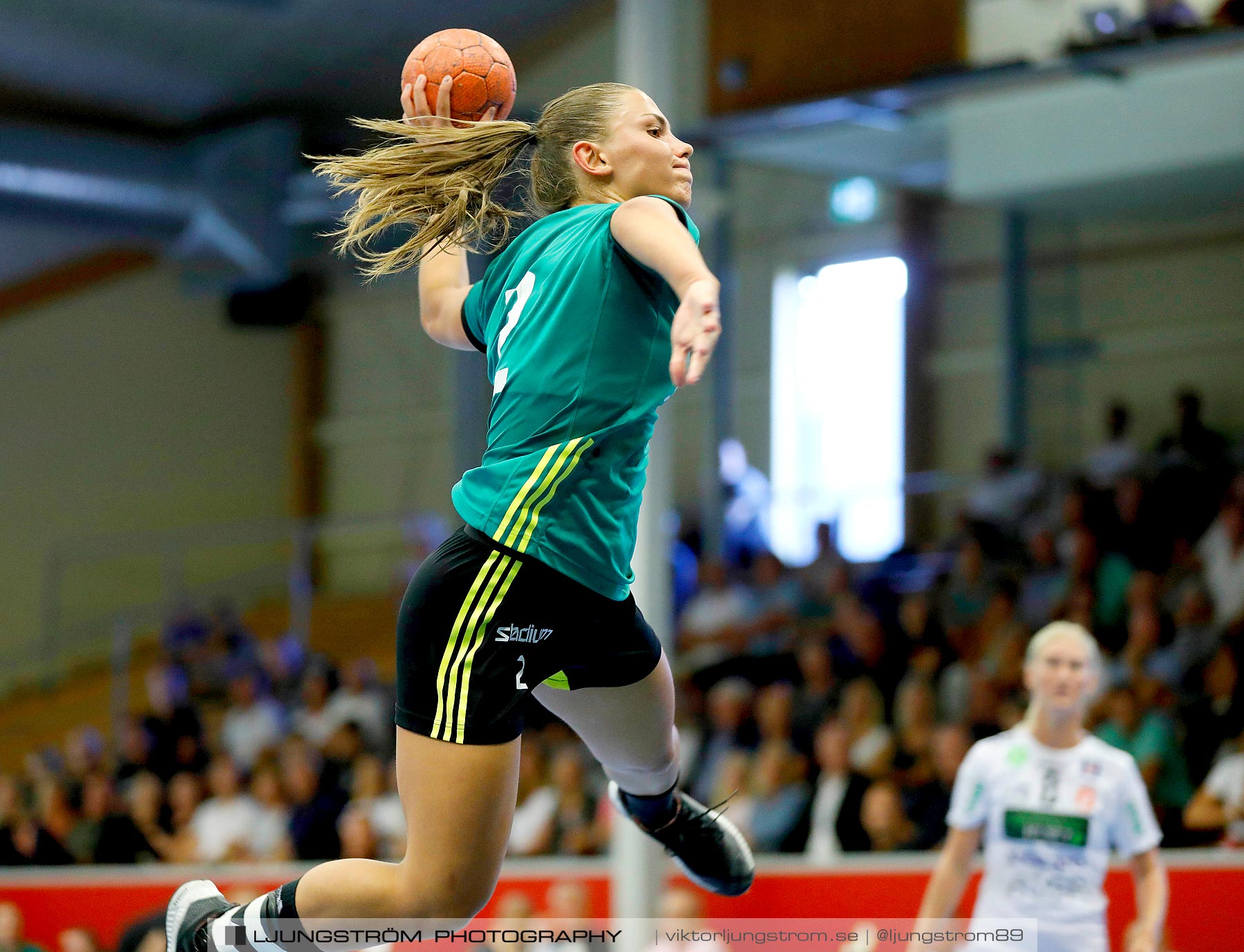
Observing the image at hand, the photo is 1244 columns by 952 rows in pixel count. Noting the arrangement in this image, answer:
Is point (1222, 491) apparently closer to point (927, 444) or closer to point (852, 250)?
point (927, 444)

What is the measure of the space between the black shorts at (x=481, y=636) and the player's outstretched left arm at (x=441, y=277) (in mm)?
551

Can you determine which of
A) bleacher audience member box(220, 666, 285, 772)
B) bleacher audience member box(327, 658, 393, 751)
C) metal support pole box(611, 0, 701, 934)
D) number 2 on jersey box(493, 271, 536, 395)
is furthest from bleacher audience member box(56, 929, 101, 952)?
number 2 on jersey box(493, 271, 536, 395)

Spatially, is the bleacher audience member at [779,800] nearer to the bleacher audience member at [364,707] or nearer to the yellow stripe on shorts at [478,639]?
the bleacher audience member at [364,707]

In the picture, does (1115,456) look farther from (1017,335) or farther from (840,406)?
(840,406)

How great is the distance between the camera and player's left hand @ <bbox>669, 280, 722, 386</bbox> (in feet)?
6.93

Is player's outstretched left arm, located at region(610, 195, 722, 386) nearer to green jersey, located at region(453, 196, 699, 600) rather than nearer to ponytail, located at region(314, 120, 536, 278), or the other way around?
green jersey, located at region(453, 196, 699, 600)

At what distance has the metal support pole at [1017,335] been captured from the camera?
504 inches

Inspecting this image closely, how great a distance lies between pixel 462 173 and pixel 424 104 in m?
0.31

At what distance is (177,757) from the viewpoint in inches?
451

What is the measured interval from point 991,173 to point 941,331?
3790 mm

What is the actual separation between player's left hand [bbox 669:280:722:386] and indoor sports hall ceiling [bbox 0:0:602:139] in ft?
36.6

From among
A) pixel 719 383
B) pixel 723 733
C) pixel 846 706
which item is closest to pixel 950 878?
pixel 846 706

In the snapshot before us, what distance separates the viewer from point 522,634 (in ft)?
8.63

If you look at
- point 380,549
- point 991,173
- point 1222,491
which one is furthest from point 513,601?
point 380,549
